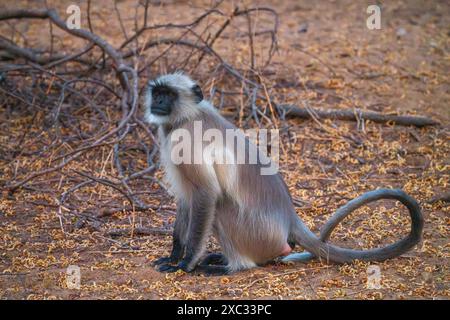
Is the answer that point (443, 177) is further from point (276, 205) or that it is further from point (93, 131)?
point (93, 131)

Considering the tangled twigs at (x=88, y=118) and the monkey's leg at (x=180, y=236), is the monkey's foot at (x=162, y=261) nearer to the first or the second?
the monkey's leg at (x=180, y=236)

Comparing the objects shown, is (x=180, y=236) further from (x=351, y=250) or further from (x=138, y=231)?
(x=351, y=250)

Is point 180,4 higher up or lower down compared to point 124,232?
higher up

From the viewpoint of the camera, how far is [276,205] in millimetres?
4617

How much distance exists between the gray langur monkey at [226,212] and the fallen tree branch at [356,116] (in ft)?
8.51

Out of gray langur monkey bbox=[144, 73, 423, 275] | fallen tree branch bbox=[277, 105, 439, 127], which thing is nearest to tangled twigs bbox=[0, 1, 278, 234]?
fallen tree branch bbox=[277, 105, 439, 127]

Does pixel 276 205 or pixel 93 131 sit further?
pixel 93 131

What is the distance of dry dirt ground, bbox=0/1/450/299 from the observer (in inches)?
169

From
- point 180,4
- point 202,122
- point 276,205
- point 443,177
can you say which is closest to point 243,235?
point 276,205

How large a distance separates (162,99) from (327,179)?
2109mm

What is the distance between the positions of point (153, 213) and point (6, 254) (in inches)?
48.1

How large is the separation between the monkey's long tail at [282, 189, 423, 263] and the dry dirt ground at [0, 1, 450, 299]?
0.07m

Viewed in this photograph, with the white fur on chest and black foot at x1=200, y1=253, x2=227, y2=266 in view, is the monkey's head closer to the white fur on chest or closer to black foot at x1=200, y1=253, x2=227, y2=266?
the white fur on chest

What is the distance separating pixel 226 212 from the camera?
15.2 ft
